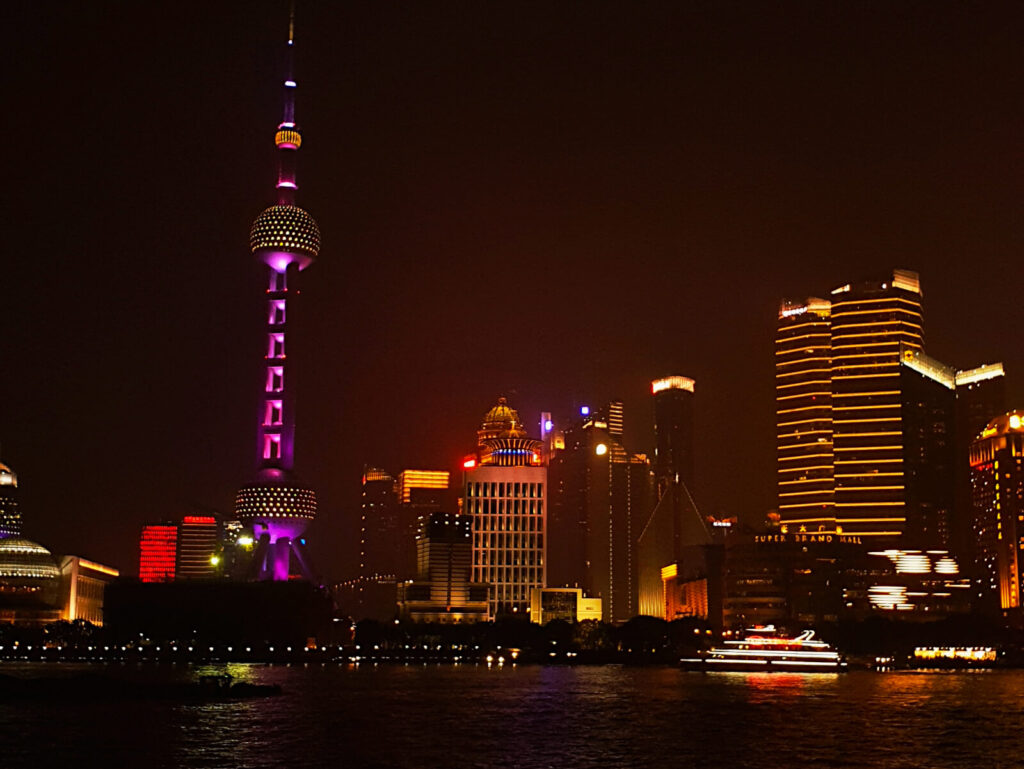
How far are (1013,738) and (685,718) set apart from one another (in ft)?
102

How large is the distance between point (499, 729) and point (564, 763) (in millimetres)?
23877

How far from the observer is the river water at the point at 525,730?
319 ft

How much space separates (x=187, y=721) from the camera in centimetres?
12300

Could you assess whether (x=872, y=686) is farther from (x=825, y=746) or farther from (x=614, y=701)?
(x=825, y=746)

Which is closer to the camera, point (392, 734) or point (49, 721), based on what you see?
point (392, 734)

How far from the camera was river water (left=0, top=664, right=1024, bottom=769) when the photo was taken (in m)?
97.2

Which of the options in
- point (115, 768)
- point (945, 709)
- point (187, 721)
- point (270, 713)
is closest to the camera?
point (115, 768)

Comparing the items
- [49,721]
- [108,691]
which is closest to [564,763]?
[49,721]

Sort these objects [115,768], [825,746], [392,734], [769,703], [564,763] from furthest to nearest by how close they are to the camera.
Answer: [769,703]
[392,734]
[825,746]
[564,763]
[115,768]

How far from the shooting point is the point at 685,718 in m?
133

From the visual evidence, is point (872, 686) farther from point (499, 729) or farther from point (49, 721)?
point (49, 721)

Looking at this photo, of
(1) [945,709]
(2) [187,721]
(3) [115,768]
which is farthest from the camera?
(1) [945,709]

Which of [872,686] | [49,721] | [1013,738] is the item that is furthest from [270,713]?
[872,686]

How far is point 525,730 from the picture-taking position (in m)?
119
